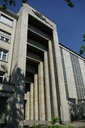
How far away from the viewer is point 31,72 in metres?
23.9

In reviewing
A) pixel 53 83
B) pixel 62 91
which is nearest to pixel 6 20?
pixel 53 83

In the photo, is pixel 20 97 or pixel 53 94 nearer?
pixel 20 97

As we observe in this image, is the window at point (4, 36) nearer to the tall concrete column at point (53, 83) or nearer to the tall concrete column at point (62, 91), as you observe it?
the tall concrete column at point (53, 83)

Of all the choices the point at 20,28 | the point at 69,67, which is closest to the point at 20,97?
the point at 20,28

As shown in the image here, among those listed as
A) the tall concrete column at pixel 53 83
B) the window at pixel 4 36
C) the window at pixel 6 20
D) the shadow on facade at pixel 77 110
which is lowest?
the shadow on facade at pixel 77 110

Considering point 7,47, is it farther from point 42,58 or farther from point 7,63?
point 42,58

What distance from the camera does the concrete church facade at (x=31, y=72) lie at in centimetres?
1473

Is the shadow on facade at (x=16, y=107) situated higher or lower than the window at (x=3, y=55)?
lower

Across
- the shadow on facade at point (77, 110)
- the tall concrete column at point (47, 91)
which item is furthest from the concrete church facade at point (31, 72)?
the shadow on facade at point (77, 110)

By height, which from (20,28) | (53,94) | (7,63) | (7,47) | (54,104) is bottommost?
(54,104)

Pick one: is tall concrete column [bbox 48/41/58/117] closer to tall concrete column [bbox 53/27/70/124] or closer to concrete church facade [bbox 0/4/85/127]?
concrete church facade [bbox 0/4/85/127]

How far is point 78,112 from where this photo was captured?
2634 cm

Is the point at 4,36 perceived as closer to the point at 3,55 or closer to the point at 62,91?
the point at 3,55

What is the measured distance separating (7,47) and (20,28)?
3.58m
